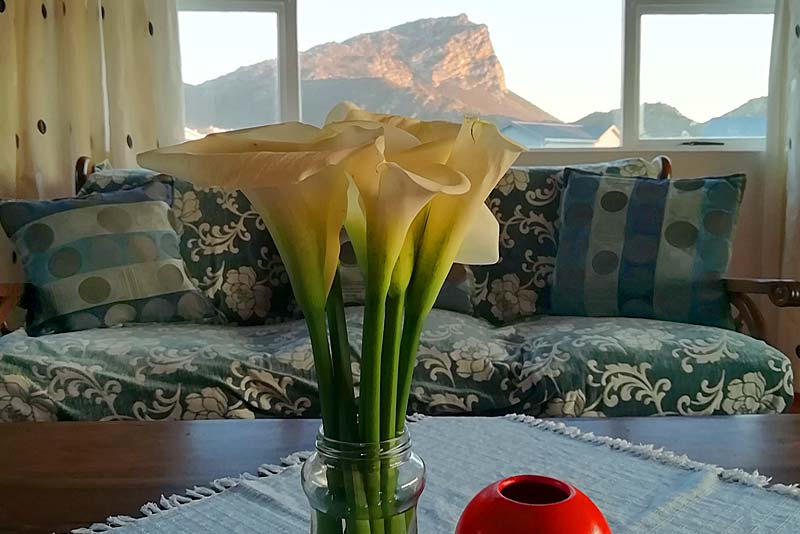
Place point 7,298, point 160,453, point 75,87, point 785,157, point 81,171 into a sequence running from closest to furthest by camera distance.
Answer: point 160,453
point 7,298
point 81,171
point 75,87
point 785,157

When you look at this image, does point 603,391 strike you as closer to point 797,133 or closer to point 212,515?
point 212,515

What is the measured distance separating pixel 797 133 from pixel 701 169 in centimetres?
35

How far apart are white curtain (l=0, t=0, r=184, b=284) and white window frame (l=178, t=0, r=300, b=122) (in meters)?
0.20

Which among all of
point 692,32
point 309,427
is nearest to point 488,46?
point 692,32

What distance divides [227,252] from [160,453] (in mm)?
1276

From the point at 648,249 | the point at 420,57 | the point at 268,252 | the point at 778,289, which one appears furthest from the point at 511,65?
the point at 778,289

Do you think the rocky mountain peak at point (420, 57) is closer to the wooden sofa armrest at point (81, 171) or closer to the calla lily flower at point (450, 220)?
the wooden sofa armrest at point (81, 171)

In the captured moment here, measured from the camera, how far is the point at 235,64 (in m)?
2.99

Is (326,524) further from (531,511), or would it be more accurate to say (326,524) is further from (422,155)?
(422,155)

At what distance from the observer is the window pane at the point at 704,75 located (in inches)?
118

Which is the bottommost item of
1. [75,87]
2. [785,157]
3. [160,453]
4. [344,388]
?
[160,453]

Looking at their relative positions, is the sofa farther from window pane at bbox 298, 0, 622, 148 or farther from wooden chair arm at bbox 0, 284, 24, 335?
window pane at bbox 298, 0, 622, 148

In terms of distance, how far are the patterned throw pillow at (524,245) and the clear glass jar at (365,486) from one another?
173cm

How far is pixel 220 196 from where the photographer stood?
2.33 meters
